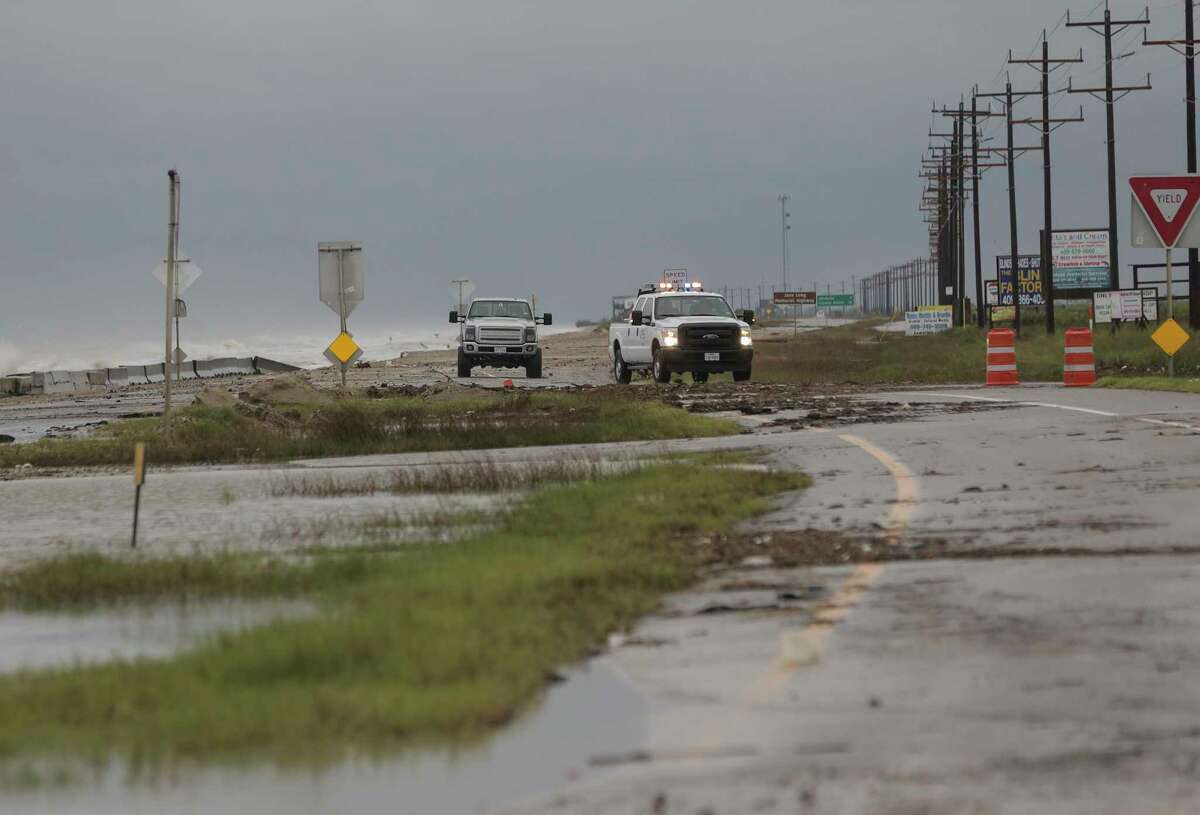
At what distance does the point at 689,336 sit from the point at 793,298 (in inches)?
4429

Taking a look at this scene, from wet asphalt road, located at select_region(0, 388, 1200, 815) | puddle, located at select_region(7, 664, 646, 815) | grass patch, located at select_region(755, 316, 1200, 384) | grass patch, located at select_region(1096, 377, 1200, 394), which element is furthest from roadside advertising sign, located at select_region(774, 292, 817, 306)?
puddle, located at select_region(7, 664, 646, 815)

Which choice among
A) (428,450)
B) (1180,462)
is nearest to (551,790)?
(1180,462)

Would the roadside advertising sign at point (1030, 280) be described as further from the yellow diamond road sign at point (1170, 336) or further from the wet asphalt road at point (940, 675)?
the wet asphalt road at point (940, 675)

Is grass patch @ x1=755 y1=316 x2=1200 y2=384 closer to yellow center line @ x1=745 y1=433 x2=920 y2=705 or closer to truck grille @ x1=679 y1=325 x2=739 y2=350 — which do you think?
truck grille @ x1=679 y1=325 x2=739 y2=350

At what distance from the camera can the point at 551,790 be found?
5.94m

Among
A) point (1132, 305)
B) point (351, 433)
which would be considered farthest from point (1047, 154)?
point (351, 433)

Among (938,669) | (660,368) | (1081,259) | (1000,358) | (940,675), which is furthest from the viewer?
(1081,259)

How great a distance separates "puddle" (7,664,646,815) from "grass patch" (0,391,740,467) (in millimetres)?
18205

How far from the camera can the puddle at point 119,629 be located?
29.7ft

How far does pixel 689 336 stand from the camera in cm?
4259

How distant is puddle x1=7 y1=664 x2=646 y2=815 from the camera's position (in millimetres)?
5844

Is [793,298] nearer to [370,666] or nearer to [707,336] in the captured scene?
[707,336]

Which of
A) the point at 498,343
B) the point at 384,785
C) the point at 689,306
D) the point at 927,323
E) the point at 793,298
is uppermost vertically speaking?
the point at 793,298

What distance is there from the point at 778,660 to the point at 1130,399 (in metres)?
21.9
